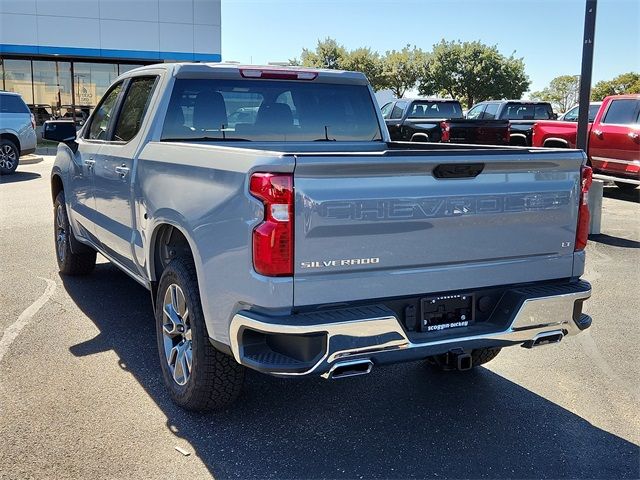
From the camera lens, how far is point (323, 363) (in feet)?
10.2

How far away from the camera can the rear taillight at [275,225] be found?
3.04 metres

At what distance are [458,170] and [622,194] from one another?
12655 millimetres

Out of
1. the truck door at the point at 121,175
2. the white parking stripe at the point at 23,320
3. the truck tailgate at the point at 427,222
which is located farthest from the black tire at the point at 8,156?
the truck tailgate at the point at 427,222

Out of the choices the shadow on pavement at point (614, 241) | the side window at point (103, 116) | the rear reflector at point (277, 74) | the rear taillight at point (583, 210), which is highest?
the rear reflector at point (277, 74)

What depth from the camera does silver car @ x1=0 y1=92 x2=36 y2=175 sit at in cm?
1677

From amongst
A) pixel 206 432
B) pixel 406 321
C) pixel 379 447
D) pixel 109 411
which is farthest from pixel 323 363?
pixel 109 411

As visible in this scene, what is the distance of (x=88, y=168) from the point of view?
566 cm

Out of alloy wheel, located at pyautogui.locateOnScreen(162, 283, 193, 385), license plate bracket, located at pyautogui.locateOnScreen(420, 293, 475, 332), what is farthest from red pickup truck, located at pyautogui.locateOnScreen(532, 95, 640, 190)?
alloy wheel, located at pyautogui.locateOnScreen(162, 283, 193, 385)

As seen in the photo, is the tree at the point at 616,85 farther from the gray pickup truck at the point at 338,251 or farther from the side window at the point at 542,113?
the gray pickup truck at the point at 338,251

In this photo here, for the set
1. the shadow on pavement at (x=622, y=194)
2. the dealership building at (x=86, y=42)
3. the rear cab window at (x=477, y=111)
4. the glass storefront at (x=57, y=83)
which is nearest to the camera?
the shadow on pavement at (x=622, y=194)

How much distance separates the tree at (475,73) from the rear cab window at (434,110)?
127 feet

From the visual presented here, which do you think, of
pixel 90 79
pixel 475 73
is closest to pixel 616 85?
pixel 475 73

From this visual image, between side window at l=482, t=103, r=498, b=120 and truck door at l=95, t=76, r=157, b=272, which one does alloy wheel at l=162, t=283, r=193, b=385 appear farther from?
side window at l=482, t=103, r=498, b=120

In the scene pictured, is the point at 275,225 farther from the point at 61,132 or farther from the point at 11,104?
the point at 11,104
